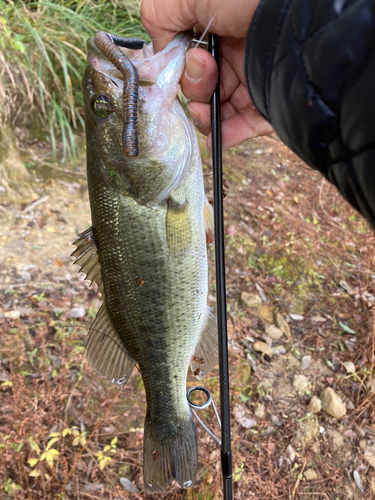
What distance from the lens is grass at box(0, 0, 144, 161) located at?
374 centimetres

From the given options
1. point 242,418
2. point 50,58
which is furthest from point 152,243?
point 50,58

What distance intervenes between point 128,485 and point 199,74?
9.08 ft

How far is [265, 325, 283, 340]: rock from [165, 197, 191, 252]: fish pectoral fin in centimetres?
250

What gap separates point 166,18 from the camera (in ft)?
5.16

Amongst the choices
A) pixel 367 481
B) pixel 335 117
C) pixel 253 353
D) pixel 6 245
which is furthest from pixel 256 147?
pixel 335 117

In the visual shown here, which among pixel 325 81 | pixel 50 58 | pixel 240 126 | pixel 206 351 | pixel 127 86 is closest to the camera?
pixel 325 81

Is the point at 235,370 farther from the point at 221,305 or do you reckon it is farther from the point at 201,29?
the point at 201,29

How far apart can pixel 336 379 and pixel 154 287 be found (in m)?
2.75

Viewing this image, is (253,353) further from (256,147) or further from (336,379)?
(256,147)

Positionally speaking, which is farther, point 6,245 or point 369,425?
point 6,245

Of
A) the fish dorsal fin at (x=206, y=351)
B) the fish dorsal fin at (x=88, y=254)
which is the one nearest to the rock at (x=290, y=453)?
the fish dorsal fin at (x=206, y=351)

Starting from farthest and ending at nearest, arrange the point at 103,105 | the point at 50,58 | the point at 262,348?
the point at 50,58 → the point at 262,348 → the point at 103,105

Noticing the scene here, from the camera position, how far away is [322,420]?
127 inches

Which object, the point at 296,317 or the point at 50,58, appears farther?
the point at 50,58
